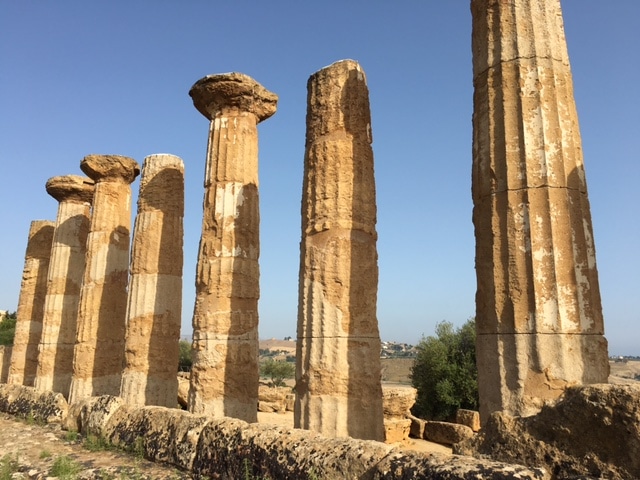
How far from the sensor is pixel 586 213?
20.9 feet

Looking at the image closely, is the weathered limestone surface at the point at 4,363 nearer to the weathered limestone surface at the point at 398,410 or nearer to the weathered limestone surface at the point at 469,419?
the weathered limestone surface at the point at 398,410

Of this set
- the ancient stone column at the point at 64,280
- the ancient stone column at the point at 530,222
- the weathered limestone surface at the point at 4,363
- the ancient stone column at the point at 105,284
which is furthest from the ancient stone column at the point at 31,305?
the ancient stone column at the point at 530,222

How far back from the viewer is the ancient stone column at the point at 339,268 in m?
7.69

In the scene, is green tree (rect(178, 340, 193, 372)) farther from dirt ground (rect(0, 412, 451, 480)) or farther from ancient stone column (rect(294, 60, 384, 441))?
ancient stone column (rect(294, 60, 384, 441))

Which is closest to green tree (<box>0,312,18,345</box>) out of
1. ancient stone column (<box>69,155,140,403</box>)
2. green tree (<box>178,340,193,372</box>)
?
green tree (<box>178,340,193,372</box>)

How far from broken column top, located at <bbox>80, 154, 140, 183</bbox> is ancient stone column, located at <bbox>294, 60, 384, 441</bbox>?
30.4 ft

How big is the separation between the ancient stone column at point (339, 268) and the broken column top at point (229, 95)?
2.92m

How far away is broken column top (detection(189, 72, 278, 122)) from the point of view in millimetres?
11398

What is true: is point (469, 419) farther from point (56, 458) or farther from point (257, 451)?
point (257, 451)

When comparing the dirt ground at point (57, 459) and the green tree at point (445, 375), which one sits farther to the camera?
the green tree at point (445, 375)

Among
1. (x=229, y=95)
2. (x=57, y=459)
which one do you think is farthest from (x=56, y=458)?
(x=229, y=95)

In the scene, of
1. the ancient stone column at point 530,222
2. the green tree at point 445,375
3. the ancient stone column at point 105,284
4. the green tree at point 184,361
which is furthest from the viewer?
the green tree at point 184,361

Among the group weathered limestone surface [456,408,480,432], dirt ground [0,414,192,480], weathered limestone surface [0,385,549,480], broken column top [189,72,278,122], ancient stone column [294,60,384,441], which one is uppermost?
broken column top [189,72,278,122]

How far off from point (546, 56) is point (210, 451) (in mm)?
6066
